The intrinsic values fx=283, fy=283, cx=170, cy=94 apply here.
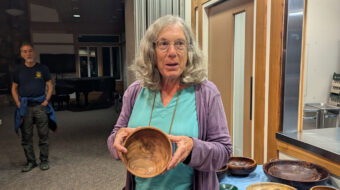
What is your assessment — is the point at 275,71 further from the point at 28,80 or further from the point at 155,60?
the point at 28,80

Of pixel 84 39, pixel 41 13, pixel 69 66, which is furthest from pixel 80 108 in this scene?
pixel 41 13

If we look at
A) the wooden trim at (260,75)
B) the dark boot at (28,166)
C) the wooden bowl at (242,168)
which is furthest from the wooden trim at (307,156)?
the dark boot at (28,166)

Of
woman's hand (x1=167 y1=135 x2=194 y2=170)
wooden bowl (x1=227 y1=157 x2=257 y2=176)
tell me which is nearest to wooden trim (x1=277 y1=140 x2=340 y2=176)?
wooden bowl (x1=227 y1=157 x2=257 y2=176)

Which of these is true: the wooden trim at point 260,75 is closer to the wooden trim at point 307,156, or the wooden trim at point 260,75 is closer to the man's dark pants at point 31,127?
the wooden trim at point 307,156

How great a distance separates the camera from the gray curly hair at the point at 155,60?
108 centimetres

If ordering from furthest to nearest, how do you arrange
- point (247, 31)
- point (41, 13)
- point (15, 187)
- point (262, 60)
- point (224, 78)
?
point (41, 13), point (15, 187), point (224, 78), point (247, 31), point (262, 60)

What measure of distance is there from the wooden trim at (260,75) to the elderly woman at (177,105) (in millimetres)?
1037

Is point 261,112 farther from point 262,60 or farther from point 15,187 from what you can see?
point 15,187

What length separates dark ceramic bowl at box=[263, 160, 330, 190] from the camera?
133 centimetres

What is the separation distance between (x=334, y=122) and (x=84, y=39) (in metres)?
8.97

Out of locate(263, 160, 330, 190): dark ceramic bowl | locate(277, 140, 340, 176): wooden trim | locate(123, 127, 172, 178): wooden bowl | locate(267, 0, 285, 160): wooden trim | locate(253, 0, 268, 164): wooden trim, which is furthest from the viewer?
locate(253, 0, 268, 164): wooden trim

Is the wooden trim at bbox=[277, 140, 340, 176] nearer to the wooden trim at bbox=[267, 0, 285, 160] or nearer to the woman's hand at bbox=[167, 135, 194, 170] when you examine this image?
the wooden trim at bbox=[267, 0, 285, 160]

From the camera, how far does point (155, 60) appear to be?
116 centimetres

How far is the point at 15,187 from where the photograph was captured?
308 centimetres
